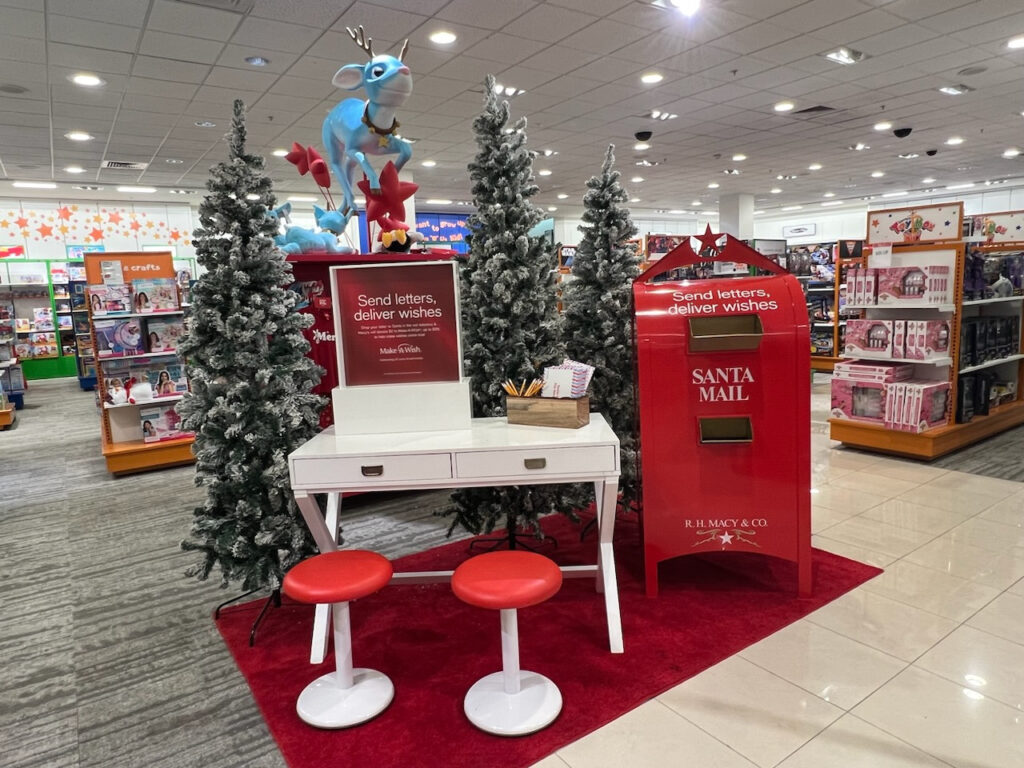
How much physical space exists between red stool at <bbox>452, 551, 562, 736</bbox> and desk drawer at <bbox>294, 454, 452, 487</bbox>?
37cm

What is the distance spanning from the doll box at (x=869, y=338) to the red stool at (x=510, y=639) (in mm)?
4389

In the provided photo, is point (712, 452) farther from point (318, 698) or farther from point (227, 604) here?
point (227, 604)

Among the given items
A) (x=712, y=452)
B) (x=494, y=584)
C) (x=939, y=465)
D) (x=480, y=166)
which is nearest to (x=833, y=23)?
(x=939, y=465)

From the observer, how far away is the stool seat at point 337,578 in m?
2.12

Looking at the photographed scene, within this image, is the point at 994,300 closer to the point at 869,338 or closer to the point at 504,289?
the point at 869,338

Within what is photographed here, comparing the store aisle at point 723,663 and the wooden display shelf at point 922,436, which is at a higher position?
the wooden display shelf at point 922,436

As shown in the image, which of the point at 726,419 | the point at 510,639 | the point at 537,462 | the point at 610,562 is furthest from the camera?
the point at 726,419

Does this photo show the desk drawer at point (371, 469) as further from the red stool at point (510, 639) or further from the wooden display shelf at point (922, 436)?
the wooden display shelf at point (922, 436)

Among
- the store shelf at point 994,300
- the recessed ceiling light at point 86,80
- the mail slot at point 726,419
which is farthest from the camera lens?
the recessed ceiling light at point 86,80

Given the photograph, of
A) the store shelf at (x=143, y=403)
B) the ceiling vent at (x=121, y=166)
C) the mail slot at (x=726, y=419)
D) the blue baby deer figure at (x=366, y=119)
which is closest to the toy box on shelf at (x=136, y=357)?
the store shelf at (x=143, y=403)

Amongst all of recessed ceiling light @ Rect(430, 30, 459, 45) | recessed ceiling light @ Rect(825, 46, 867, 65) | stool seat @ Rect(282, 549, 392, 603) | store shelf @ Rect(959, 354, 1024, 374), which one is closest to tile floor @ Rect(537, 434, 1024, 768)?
stool seat @ Rect(282, 549, 392, 603)

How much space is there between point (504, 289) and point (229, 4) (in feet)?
11.4

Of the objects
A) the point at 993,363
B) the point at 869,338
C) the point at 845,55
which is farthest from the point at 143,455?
the point at 845,55

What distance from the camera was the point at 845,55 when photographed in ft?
21.7
